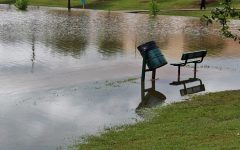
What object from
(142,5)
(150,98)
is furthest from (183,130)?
(142,5)

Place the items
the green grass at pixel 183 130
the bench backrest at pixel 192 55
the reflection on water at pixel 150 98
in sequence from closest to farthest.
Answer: the green grass at pixel 183 130 → the reflection on water at pixel 150 98 → the bench backrest at pixel 192 55

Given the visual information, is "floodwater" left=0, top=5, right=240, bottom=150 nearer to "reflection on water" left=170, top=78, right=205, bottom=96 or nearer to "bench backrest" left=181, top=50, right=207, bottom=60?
"reflection on water" left=170, top=78, right=205, bottom=96

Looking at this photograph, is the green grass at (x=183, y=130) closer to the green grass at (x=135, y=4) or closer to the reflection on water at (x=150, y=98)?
the reflection on water at (x=150, y=98)

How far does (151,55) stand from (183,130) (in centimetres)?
1027

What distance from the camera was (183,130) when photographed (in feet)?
53.9

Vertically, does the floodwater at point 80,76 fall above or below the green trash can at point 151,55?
below

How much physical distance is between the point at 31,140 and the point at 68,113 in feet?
11.9

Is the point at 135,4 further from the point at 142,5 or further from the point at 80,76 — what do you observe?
the point at 80,76

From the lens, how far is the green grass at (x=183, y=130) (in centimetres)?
1463

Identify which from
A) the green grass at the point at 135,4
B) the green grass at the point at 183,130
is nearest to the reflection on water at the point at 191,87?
the green grass at the point at 183,130

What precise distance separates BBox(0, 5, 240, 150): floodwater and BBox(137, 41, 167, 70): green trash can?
1.07 m

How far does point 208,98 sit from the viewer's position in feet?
71.9

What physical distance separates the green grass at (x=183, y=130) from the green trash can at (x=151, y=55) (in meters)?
5.39

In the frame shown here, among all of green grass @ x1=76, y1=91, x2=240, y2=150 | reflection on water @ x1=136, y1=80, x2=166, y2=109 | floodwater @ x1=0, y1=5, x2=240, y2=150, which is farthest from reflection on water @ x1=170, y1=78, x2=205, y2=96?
green grass @ x1=76, y1=91, x2=240, y2=150
